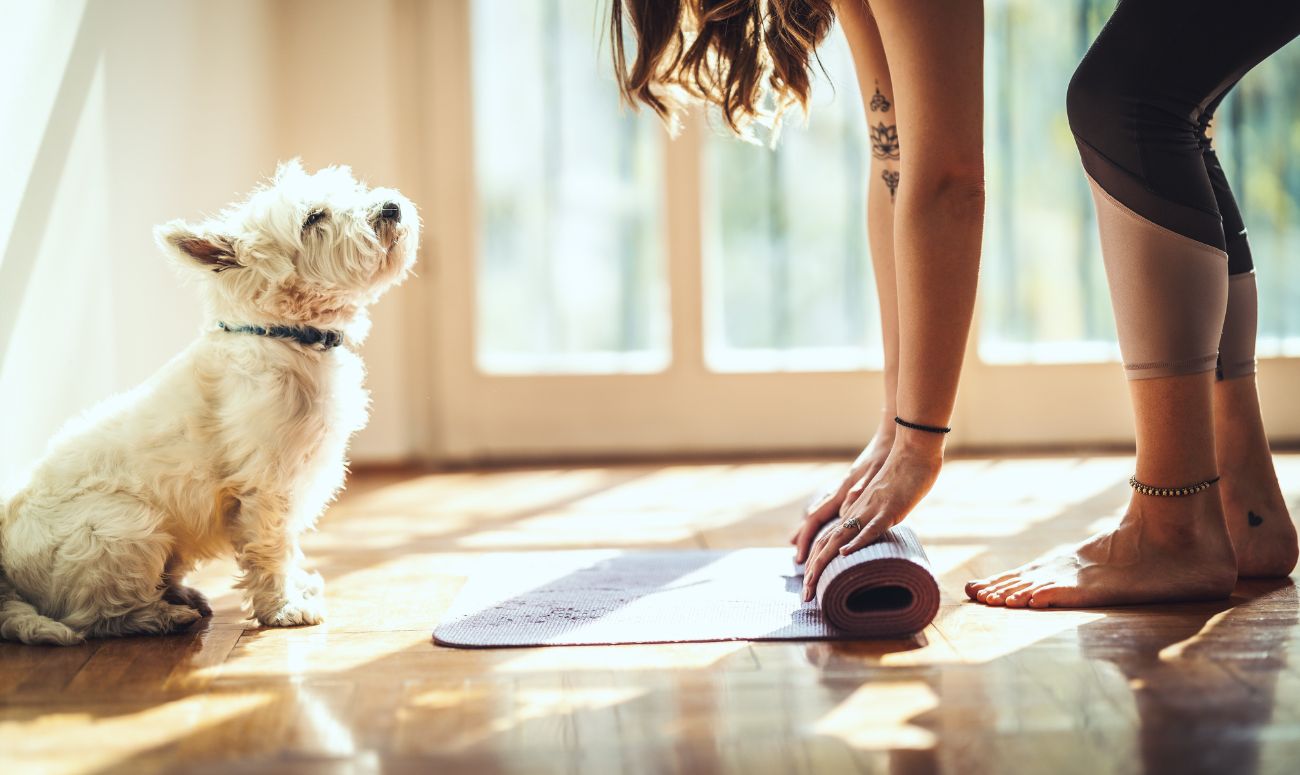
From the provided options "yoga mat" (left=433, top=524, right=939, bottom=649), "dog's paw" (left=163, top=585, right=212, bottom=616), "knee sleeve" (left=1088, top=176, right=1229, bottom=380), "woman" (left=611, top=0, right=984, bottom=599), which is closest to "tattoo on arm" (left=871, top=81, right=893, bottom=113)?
"woman" (left=611, top=0, right=984, bottom=599)

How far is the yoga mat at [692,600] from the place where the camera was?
1.44 m

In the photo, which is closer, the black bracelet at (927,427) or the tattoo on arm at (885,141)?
the black bracelet at (927,427)

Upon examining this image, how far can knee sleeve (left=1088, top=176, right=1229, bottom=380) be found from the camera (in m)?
1.51

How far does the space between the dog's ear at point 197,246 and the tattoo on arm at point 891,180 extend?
921mm

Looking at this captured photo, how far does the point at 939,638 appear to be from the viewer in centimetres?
143

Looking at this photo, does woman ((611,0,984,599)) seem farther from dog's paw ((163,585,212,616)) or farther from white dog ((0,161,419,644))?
dog's paw ((163,585,212,616))

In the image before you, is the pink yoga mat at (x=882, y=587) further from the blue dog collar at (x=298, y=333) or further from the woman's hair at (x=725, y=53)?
the woman's hair at (x=725, y=53)

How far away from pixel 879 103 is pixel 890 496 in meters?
0.63

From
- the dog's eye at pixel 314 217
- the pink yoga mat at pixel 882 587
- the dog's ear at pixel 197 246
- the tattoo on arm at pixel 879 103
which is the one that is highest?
the tattoo on arm at pixel 879 103

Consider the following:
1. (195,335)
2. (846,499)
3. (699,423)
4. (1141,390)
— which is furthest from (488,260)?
(1141,390)

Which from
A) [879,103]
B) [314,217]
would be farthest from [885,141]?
[314,217]

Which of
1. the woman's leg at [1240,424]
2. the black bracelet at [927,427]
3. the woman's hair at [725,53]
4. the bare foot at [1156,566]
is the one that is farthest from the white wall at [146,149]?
the woman's leg at [1240,424]

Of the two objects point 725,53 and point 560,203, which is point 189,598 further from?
point 560,203

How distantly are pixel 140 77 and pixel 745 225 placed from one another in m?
1.52
